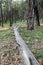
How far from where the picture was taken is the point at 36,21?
3144 cm

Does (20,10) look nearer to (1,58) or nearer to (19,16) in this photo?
(19,16)

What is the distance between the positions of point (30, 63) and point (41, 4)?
32026 millimetres

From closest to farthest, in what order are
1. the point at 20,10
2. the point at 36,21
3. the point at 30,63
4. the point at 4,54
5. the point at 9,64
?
the point at 30,63, the point at 9,64, the point at 4,54, the point at 36,21, the point at 20,10

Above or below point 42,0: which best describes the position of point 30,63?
below

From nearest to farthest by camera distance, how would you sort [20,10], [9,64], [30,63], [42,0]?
[30,63] → [9,64] → [42,0] → [20,10]

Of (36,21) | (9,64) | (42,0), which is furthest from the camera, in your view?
(42,0)

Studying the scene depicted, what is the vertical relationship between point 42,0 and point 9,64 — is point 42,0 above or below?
above

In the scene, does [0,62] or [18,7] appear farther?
[18,7]

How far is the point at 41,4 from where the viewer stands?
1438 inches

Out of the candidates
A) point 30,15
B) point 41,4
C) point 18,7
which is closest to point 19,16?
point 18,7

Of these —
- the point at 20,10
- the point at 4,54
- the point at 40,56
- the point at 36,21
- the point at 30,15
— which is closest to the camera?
the point at 40,56

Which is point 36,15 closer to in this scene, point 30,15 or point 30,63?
point 30,15

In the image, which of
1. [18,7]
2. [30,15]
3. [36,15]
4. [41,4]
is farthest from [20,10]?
[30,15]

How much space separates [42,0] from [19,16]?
32001 mm
